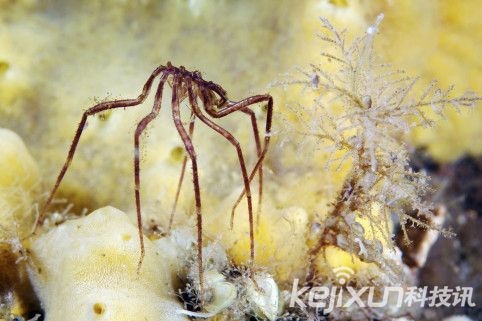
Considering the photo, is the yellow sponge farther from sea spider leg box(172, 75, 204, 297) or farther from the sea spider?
sea spider leg box(172, 75, 204, 297)

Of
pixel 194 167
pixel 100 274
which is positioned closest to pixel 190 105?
pixel 194 167

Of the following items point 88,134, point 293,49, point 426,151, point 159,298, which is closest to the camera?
point 159,298

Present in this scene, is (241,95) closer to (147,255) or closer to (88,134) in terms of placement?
(88,134)

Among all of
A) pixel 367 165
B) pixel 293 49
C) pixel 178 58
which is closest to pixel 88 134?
pixel 178 58

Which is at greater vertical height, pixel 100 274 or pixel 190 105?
pixel 190 105

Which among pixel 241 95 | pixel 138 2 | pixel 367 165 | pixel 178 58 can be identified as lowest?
pixel 367 165

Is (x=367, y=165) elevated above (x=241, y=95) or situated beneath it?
situated beneath

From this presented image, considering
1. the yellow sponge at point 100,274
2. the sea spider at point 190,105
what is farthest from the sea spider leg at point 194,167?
the yellow sponge at point 100,274

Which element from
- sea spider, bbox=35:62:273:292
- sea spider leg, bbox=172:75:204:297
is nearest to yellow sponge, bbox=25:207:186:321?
sea spider, bbox=35:62:273:292

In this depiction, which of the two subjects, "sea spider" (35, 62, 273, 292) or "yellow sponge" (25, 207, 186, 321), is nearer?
"yellow sponge" (25, 207, 186, 321)

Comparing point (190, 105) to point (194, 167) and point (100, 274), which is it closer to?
point (194, 167)

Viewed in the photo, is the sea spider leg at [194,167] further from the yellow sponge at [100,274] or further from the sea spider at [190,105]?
the yellow sponge at [100,274]
